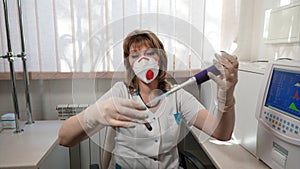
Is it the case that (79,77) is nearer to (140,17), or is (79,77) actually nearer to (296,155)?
(140,17)

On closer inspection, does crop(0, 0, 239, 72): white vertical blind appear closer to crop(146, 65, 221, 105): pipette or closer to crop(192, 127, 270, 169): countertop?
crop(146, 65, 221, 105): pipette

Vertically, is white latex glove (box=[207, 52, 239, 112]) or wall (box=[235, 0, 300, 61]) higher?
wall (box=[235, 0, 300, 61])

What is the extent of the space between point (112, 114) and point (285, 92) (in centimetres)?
52

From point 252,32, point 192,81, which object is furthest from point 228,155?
point 252,32

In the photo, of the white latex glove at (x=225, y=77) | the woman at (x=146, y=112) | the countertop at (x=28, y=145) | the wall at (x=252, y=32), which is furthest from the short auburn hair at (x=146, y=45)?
the wall at (x=252, y=32)

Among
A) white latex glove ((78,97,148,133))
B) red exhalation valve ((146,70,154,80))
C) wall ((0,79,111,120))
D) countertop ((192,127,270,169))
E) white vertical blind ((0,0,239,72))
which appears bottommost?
countertop ((192,127,270,169))

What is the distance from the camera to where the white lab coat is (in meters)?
0.56

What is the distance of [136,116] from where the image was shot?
434 mm

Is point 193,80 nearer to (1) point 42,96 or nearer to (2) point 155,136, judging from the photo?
(2) point 155,136

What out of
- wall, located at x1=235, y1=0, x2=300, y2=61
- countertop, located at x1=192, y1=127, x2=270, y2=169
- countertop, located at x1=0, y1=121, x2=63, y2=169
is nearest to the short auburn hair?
countertop, located at x1=192, y1=127, x2=270, y2=169

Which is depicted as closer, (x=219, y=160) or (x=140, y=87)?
(x=140, y=87)

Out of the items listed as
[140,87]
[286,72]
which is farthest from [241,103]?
[140,87]

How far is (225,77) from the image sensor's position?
0.60 meters

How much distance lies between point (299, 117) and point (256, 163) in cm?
29
